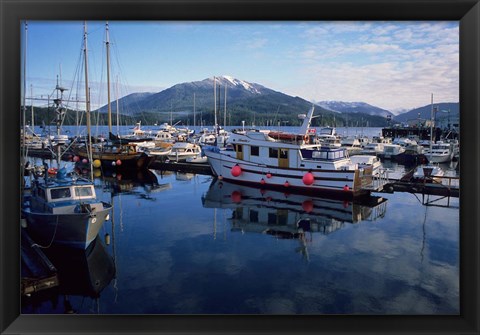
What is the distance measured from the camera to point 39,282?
420cm

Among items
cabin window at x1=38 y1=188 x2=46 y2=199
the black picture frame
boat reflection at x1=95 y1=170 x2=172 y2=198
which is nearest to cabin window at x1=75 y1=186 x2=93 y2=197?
cabin window at x1=38 y1=188 x2=46 y2=199

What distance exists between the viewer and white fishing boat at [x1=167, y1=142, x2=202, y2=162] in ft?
57.3

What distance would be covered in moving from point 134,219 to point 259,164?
4381mm

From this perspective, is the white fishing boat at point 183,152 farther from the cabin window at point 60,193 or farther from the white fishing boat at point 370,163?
the cabin window at point 60,193

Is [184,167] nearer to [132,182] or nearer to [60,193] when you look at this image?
[132,182]

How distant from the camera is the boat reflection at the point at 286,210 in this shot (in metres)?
7.48

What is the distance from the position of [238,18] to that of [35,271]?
3.76 m

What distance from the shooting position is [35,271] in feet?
14.7

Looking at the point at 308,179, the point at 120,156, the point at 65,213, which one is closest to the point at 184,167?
the point at 120,156

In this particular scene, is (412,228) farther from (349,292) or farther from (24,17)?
(24,17)

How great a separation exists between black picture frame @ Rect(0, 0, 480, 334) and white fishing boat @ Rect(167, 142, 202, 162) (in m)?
14.8

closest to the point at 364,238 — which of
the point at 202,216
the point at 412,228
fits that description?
the point at 412,228

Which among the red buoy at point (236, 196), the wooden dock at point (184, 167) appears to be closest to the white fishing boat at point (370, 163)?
the red buoy at point (236, 196)

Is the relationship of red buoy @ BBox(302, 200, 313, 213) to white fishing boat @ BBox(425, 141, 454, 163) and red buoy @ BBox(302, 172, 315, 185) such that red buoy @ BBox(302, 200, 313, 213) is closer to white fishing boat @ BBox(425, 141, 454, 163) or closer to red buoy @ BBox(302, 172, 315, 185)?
red buoy @ BBox(302, 172, 315, 185)
